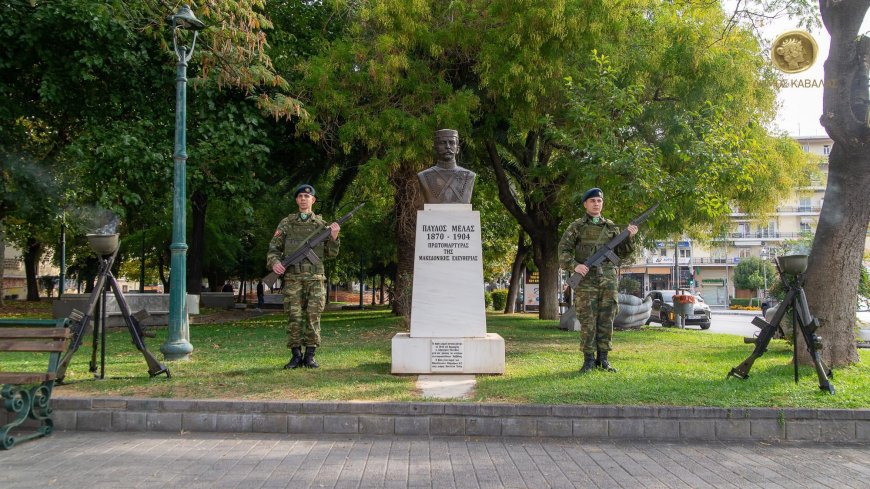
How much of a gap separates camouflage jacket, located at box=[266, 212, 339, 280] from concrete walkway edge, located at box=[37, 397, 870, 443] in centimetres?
248

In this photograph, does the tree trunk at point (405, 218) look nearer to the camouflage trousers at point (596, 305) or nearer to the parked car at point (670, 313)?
the camouflage trousers at point (596, 305)

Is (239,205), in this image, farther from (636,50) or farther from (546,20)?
(636,50)

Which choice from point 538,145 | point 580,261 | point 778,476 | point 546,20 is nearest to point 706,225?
point 538,145

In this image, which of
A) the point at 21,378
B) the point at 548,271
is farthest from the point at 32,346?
the point at 548,271

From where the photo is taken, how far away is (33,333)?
6.54m

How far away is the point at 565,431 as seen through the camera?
255 inches

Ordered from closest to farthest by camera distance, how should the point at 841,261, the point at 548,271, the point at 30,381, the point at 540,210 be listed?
the point at 30,381 < the point at 841,261 < the point at 540,210 < the point at 548,271

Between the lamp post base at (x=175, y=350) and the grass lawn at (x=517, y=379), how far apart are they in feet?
0.98

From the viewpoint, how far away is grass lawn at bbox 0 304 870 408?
708 centimetres

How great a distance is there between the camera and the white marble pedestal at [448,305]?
8.55 m

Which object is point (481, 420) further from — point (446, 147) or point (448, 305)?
point (446, 147)

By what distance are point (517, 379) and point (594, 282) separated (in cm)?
168

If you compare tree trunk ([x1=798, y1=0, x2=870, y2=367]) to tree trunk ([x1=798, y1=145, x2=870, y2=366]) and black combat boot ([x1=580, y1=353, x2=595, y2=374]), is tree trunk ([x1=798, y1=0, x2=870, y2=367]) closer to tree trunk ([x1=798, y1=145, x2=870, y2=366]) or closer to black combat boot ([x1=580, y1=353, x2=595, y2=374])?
tree trunk ([x1=798, y1=145, x2=870, y2=366])

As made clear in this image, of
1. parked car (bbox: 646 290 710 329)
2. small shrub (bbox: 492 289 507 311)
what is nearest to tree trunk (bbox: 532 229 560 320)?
parked car (bbox: 646 290 710 329)
